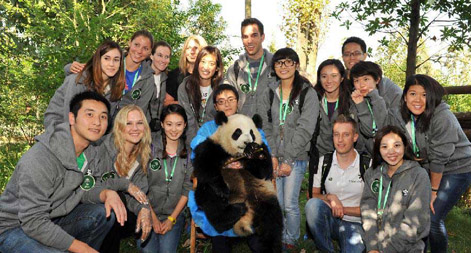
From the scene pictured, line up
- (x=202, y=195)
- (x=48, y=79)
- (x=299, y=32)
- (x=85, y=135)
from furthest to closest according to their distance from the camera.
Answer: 1. (x=299, y=32)
2. (x=48, y=79)
3. (x=202, y=195)
4. (x=85, y=135)

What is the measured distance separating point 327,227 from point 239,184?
1.11 m

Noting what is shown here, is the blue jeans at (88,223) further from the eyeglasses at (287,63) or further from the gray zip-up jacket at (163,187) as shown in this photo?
the eyeglasses at (287,63)

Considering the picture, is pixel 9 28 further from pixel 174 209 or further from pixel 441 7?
pixel 441 7

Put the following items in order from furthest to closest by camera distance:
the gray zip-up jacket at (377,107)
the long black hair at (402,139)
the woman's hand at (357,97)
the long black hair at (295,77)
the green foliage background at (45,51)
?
1. the green foliage background at (45,51)
2. the long black hair at (295,77)
3. the woman's hand at (357,97)
4. the gray zip-up jacket at (377,107)
5. the long black hair at (402,139)

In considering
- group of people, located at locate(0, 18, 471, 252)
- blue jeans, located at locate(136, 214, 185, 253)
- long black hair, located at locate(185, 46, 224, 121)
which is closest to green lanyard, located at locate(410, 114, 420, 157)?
group of people, located at locate(0, 18, 471, 252)

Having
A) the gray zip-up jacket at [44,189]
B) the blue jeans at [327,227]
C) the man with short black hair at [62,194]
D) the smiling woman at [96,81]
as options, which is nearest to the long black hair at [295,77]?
the blue jeans at [327,227]

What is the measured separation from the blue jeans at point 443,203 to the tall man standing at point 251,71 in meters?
2.30

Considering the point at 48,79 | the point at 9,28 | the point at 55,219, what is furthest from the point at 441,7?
the point at 9,28

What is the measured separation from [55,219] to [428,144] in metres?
3.72

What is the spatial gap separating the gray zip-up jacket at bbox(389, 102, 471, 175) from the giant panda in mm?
1604

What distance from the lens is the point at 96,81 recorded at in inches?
164

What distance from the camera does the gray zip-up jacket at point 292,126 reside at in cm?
431

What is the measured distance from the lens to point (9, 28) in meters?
11.5

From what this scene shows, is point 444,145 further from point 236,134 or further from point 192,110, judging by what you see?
point 192,110
